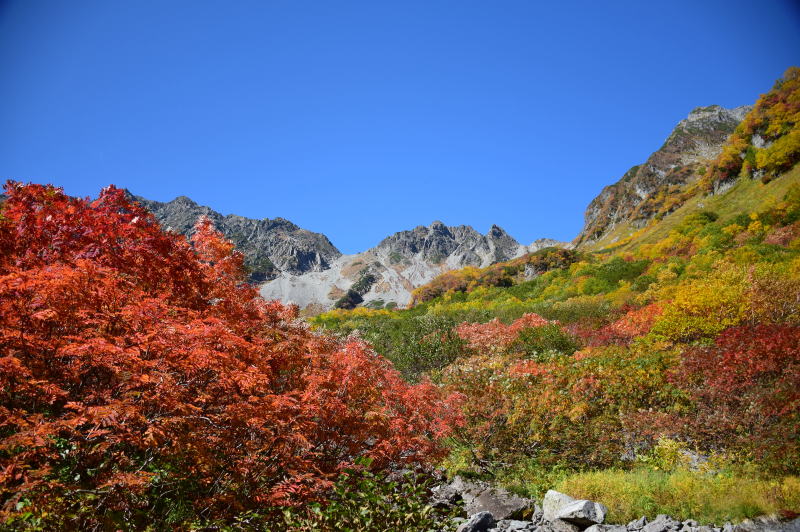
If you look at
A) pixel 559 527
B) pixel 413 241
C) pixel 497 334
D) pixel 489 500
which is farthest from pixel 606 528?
pixel 413 241

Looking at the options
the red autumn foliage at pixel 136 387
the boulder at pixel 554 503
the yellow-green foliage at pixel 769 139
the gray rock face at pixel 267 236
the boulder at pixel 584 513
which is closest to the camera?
the red autumn foliage at pixel 136 387

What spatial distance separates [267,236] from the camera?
18475 cm

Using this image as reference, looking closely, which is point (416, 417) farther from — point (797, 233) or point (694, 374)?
point (797, 233)

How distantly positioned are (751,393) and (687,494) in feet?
9.00

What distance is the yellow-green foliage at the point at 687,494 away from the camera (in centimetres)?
545

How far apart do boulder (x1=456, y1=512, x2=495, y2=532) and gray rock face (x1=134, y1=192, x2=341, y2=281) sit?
164741 mm

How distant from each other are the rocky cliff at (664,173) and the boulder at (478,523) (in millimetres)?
66113

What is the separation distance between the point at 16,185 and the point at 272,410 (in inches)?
161

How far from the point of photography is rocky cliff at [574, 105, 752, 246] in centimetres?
6719

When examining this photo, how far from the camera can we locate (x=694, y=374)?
28.6ft

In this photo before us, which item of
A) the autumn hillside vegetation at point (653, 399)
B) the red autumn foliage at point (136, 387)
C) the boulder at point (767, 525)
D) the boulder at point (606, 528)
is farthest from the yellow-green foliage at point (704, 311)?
the red autumn foliage at point (136, 387)

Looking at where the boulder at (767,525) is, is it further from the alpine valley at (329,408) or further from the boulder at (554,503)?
the boulder at (554,503)

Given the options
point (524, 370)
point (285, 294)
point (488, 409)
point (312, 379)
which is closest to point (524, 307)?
point (524, 370)

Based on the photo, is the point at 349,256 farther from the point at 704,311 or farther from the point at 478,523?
the point at 478,523
